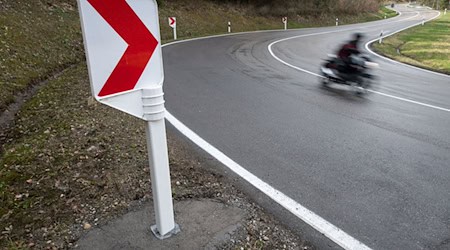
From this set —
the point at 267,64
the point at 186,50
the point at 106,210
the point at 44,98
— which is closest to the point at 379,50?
the point at 267,64

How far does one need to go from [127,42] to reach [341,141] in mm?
3928

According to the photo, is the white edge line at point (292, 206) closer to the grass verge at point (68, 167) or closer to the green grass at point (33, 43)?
the grass verge at point (68, 167)

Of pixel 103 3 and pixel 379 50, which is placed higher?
pixel 103 3

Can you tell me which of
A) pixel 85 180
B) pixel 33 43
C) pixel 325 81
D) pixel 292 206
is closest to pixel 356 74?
pixel 325 81

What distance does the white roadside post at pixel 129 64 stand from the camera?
1979 millimetres

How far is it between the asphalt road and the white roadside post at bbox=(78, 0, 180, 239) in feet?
5.82

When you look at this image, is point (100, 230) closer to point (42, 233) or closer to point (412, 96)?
point (42, 233)

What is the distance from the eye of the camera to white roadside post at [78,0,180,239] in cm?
198

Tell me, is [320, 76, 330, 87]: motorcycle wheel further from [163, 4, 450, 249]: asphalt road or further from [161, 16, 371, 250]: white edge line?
[161, 16, 371, 250]: white edge line

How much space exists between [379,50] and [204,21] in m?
13.0

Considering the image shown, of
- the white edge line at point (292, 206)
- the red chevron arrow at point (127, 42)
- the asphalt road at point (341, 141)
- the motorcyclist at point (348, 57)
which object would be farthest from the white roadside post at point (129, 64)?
the motorcyclist at point (348, 57)

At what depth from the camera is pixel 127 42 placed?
212 centimetres

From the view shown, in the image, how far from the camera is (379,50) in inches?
711

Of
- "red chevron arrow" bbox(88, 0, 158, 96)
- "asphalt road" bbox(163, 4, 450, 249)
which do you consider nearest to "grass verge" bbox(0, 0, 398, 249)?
"asphalt road" bbox(163, 4, 450, 249)
